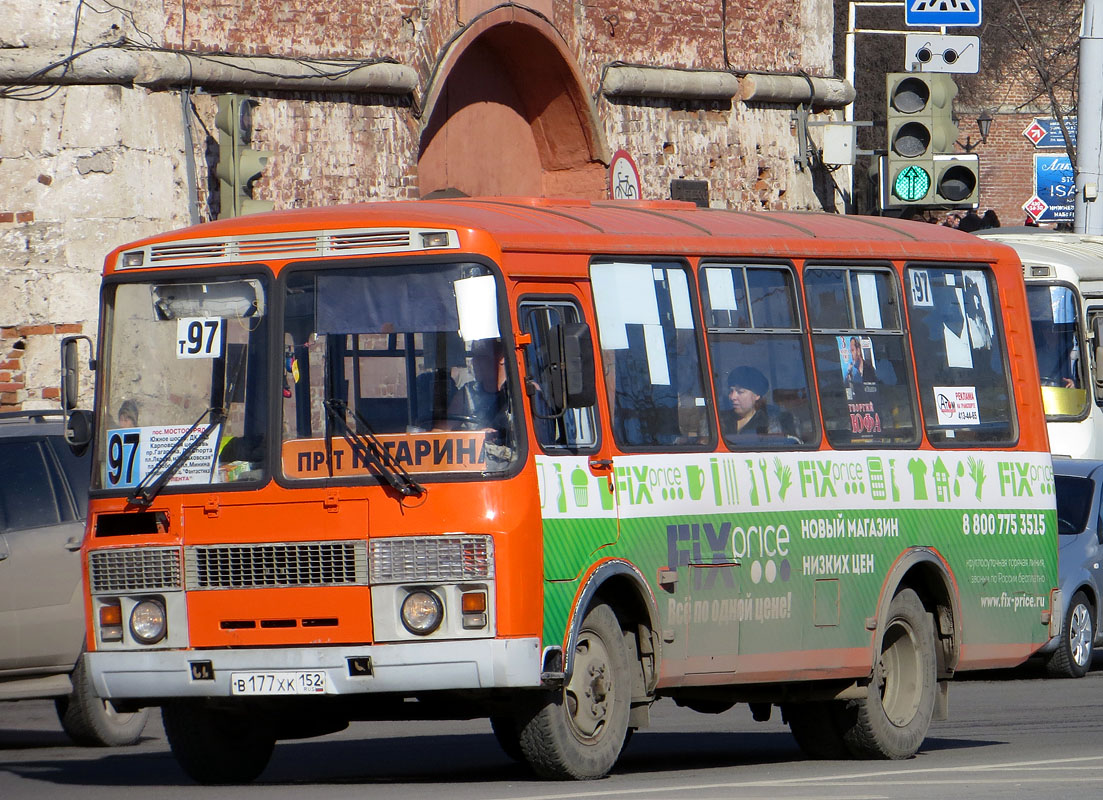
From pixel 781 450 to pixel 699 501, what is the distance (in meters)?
0.70

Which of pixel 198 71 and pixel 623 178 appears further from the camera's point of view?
pixel 623 178

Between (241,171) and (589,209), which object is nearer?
(589,209)

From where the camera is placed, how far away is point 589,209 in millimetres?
10695

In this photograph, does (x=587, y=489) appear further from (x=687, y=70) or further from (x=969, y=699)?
(x=687, y=70)

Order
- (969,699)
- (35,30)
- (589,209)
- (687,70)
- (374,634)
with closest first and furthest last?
(374,634)
(589,209)
(969,699)
(35,30)
(687,70)

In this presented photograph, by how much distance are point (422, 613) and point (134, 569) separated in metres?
1.37

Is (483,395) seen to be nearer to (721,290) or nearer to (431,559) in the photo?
(431,559)

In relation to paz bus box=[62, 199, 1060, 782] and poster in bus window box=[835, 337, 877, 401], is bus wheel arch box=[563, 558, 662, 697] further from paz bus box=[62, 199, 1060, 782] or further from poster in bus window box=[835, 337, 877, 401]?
poster in bus window box=[835, 337, 877, 401]

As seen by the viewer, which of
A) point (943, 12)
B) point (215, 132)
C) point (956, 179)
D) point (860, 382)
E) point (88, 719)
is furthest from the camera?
point (943, 12)

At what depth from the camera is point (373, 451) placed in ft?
30.2

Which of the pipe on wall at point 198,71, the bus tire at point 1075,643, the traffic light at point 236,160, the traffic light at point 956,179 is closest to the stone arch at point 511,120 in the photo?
the pipe on wall at point 198,71

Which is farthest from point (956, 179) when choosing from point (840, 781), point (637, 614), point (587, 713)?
point (587, 713)

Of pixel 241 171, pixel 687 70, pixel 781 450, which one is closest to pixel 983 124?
pixel 687 70

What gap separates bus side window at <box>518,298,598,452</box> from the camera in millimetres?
9367
